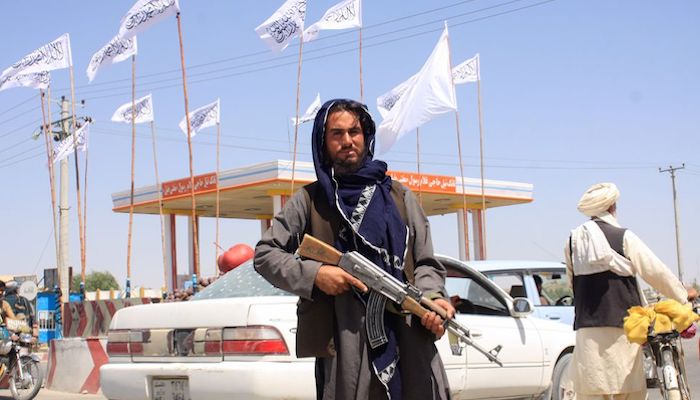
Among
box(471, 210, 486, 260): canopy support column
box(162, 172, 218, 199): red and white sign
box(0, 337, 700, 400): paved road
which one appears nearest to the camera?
box(0, 337, 700, 400): paved road

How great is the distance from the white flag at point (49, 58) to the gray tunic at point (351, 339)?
68.0 feet

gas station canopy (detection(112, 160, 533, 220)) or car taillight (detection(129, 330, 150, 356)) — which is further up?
gas station canopy (detection(112, 160, 533, 220))

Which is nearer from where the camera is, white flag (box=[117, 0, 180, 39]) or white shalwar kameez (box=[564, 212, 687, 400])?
white shalwar kameez (box=[564, 212, 687, 400])

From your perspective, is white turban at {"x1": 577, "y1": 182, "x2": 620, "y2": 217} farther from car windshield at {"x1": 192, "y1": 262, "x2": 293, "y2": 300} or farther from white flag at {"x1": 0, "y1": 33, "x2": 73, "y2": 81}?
white flag at {"x1": 0, "y1": 33, "x2": 73, "y2": 81}

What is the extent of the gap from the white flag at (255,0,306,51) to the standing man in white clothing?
15.7m

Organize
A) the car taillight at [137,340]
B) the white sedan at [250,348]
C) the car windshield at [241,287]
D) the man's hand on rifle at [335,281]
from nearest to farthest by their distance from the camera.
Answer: the man's hand on rifle at [335,281] → the white sedan at [250,348] → the car taillight at [137,340] → the car windshield at [241,287]

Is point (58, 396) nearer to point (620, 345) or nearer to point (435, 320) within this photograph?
point (620, 345)

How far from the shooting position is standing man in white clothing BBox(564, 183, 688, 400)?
510 cm

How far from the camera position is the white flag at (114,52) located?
2095 cm

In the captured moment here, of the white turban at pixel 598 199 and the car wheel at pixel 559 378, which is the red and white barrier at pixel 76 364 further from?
the white turban at pixel 598 199

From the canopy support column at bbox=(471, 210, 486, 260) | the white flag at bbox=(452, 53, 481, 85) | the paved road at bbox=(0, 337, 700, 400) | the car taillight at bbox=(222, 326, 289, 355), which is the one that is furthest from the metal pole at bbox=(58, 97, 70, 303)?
the car taillight at bbox=(222, 326, 289, 355)

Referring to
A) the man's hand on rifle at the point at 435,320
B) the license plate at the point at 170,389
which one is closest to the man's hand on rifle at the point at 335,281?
the man's hand on rifle at the point at 435,320

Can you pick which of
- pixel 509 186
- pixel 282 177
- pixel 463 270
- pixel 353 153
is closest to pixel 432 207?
pixel 509 186

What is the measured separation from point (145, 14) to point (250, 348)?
52.5 ft
